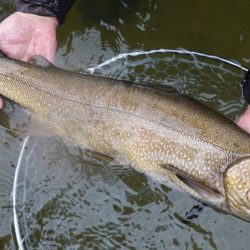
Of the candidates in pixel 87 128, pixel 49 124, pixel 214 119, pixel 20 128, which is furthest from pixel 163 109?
pixel 20 128

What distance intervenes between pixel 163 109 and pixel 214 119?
27 cm

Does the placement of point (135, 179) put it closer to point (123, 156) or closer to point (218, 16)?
point (123, 156)

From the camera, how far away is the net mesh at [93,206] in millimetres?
2857

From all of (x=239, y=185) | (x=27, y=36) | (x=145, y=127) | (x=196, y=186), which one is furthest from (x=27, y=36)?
(x=239, y=185)

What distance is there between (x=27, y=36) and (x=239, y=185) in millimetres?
1603

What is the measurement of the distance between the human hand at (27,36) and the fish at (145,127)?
1.11 ft

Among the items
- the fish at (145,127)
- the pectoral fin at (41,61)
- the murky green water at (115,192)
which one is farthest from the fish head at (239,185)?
the pectoral fin at (41,61)

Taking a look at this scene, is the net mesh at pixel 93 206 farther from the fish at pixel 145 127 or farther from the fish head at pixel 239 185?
the fish head at pixel 239 185

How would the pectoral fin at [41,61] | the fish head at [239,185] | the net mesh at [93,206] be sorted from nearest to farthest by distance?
the fish head at [239,185], the pectoral fin at [41,61], the net mesh at [93,206]

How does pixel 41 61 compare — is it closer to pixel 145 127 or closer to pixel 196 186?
pixel 145 127

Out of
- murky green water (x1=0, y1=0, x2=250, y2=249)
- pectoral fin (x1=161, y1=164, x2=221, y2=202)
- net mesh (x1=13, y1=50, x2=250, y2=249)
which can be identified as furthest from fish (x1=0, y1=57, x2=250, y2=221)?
net mesh (x1=13, y1=50, x2=250, y2=249)

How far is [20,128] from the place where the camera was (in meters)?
2.86

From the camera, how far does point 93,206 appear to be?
295cm

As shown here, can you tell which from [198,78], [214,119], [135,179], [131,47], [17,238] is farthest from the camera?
[131,47]
